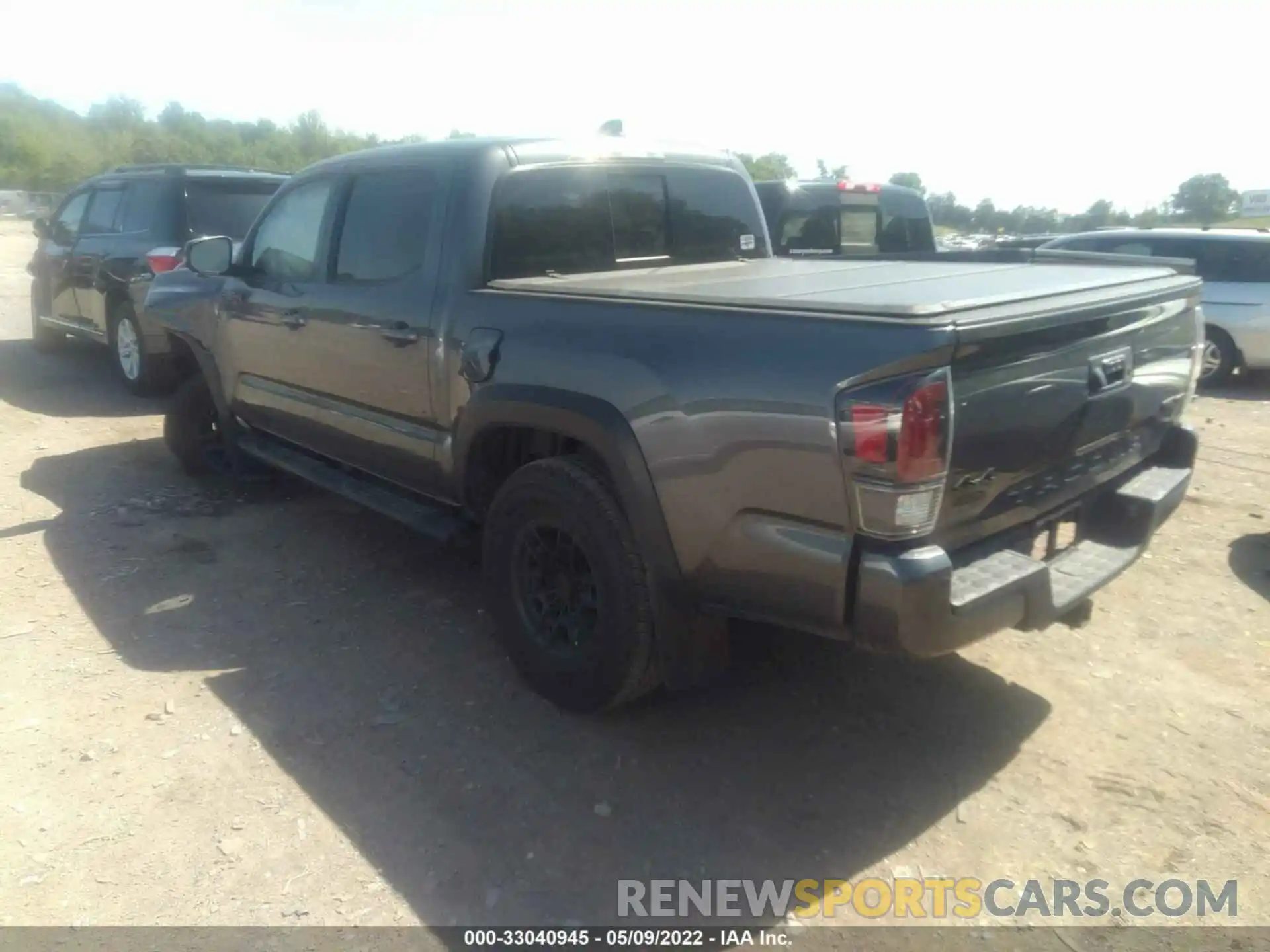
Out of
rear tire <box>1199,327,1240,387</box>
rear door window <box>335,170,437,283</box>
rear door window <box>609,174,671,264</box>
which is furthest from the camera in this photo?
rear tire <box>1199,327,1240,387</box>

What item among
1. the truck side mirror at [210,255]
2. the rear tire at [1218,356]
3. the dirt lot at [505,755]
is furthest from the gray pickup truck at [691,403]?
the rear tire at [1218,356]

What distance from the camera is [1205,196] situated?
31828 mm

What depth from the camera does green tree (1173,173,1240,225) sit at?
1219 inches

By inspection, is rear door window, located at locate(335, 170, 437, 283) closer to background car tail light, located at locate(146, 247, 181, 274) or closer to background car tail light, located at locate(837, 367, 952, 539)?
background car tail light, located at locate(837, 367, 952, 539)

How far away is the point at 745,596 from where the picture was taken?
2.87m

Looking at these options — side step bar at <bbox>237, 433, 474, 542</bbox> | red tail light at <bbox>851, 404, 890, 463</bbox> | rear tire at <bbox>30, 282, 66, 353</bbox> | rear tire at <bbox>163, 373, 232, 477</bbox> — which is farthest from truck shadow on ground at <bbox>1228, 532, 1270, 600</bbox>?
rear tire at <bbox>30, 282, 66, 353</bbox>

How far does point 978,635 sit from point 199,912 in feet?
7.21

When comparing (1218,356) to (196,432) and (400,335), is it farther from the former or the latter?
(196,432)

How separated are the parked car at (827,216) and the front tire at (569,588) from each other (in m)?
5.80

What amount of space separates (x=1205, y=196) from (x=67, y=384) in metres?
33.6

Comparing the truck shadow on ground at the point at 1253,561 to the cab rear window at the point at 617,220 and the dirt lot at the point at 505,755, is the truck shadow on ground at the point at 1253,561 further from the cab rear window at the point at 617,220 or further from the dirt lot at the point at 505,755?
the cab rear window at the point at 617,220

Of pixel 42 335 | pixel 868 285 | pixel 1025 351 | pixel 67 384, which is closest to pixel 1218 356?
pixel 868 285

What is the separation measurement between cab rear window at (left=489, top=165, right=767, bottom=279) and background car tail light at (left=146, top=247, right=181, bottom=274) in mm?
4671
